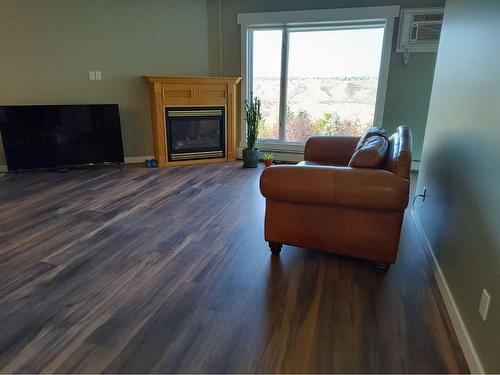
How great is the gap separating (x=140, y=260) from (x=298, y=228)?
1.13 m

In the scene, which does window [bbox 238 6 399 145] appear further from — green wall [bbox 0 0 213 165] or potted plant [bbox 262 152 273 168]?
green wall [bbox 0 0 213 165]

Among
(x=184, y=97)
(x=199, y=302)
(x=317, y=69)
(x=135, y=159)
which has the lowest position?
(x=199, y=302)

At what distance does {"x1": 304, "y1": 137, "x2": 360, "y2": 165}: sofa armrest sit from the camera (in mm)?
3385

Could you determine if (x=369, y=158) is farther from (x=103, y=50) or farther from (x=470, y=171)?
(x=103, y=50)

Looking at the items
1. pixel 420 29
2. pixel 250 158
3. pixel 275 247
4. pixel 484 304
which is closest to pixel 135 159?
pixel 250 158

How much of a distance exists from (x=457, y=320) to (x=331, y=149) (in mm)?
2085

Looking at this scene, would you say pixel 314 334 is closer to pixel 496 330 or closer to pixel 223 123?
pixel 496 330

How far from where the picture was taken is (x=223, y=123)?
5379 mm

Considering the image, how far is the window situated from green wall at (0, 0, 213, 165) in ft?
2.98

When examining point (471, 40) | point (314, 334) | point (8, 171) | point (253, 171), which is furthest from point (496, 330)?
point (8, 171)

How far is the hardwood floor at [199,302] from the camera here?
1466 mm

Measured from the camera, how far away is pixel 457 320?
164 cm

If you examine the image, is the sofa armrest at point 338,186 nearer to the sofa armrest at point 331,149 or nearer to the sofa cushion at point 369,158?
the sofa cushion at point 369,158

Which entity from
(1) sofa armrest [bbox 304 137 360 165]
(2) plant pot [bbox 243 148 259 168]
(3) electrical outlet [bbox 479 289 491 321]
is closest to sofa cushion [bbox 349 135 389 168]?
(3) electrical outlet [bbox 479 289 491 321]
